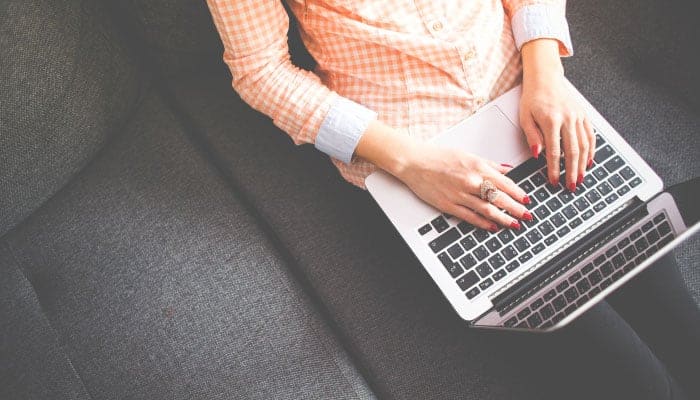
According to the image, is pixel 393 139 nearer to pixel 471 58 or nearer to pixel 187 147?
pixel 471 58

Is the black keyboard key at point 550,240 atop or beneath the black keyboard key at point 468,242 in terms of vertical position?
beneath

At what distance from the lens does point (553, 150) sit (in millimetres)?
856

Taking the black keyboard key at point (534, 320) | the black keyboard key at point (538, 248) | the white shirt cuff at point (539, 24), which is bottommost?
the black keyboard key at point (534, 320)

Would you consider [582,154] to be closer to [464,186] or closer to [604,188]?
[604,188]

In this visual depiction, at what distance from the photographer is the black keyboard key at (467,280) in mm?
822

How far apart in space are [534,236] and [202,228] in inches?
25.9

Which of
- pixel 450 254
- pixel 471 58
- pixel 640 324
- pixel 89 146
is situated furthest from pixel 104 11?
pixel 640 324

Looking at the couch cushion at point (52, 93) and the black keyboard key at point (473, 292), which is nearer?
the black keyboard key at point (473, 292)

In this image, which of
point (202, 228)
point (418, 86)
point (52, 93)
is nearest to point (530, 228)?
point (418, 86)

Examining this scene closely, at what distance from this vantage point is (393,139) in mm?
897

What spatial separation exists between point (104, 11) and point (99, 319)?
0.63 m

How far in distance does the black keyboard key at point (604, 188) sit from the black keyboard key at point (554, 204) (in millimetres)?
78

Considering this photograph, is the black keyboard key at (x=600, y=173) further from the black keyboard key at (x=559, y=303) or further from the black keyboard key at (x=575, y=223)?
the black keyboard key at (x=559, y=303)

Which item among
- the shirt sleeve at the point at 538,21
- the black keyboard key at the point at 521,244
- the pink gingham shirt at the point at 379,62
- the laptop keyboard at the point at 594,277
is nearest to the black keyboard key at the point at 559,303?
the laptop keyboard at the point at 594,277
